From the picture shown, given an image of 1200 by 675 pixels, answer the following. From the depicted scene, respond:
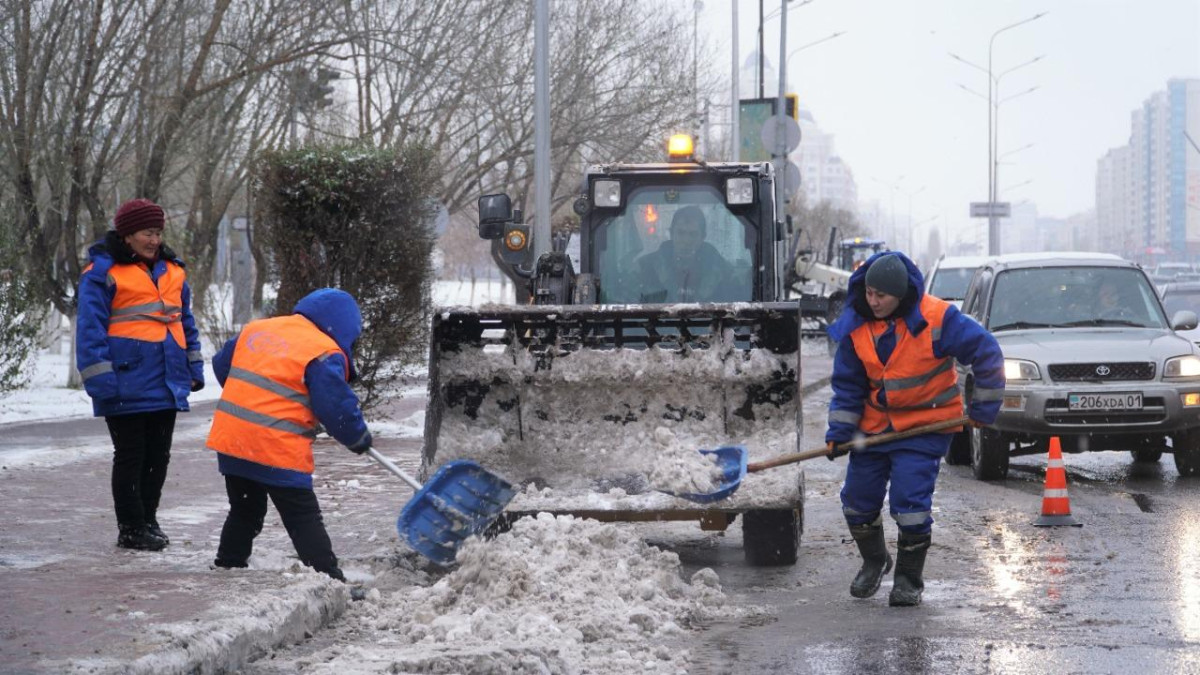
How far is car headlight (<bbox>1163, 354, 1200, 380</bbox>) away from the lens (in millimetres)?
11375

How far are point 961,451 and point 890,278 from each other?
6.50 m

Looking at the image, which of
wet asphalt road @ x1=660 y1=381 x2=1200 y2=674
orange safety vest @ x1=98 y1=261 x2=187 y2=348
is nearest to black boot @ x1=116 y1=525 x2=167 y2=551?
orange safety vest @ x1=98 y1=261 x2=187 y2=348

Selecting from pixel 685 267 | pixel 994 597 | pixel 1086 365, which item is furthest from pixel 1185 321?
pixel 994 597

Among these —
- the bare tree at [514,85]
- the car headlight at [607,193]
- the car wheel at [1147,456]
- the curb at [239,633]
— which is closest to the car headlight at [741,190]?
the car headlight at [607,193]

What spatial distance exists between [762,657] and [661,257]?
5.12 m

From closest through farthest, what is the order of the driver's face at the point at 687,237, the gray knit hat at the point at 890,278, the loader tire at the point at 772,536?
the gray knit hat at the point at 890,278 < the loader tire at the point at 772,536 < the driver's face at the point at 687,237

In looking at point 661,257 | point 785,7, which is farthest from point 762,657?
point 785,7

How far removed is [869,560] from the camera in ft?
23.6

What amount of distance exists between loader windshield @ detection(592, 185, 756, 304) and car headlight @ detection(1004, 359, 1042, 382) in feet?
7.65

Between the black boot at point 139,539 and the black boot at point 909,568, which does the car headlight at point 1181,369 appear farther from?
the black boot at point 139,539

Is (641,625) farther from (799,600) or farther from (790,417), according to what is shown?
(790,417)

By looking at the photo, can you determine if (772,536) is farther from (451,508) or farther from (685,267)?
(685,267)

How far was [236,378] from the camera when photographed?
21.8ft

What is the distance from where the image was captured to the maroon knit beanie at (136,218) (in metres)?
7.65
